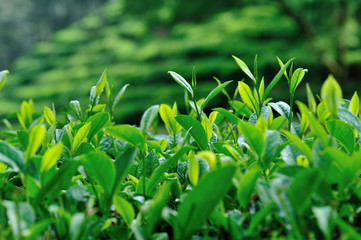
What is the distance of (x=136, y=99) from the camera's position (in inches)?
268

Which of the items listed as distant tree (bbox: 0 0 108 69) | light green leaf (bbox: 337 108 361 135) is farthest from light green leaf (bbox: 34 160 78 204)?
distant tree (bbox: 0 0 108 69)

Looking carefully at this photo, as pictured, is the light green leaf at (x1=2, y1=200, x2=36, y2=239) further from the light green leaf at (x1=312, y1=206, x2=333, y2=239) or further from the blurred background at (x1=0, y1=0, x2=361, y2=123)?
the blurred background at (x1=0, y1=0, x2=361, y2=123)

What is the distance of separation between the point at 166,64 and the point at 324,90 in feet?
21.6

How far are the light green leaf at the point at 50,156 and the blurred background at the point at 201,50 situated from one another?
220 inches

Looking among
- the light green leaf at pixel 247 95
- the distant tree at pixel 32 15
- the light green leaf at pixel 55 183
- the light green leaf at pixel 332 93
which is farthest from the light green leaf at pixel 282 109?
the distant tree at pixel 32 15

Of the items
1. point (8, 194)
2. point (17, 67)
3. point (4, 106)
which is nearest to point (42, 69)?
point (17, 67)

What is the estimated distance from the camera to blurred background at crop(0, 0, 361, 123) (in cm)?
589

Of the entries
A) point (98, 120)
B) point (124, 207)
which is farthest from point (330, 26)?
point (124, 207)

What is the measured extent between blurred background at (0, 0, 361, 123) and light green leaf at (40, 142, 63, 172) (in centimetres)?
559

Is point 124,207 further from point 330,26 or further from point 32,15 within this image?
point 32,15

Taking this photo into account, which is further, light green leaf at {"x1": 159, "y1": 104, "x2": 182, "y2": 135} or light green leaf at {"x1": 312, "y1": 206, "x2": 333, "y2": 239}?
light green leaf at {"x1": 159, "y1": 104, "x2": 182, "y2": 135}

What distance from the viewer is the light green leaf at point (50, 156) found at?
0.28 meters

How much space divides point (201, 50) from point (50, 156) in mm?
6665

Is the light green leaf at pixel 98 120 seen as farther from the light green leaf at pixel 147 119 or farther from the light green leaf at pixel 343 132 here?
the light green leaf at pixel 343 132
